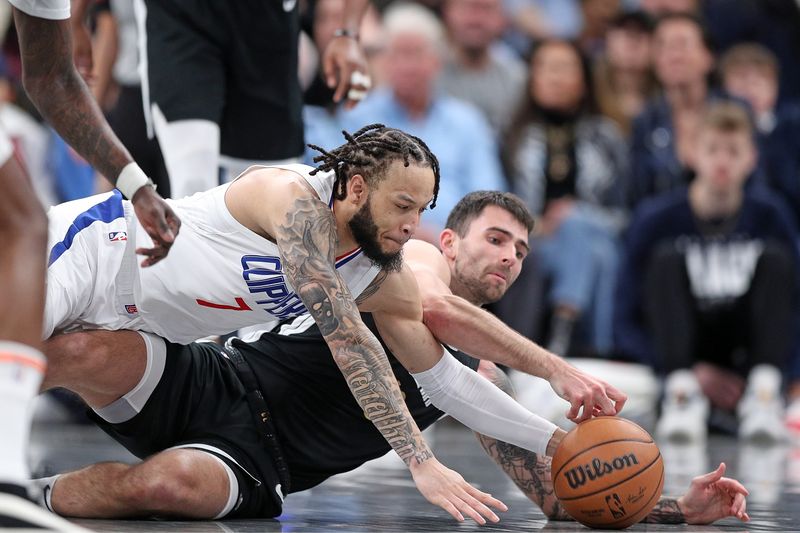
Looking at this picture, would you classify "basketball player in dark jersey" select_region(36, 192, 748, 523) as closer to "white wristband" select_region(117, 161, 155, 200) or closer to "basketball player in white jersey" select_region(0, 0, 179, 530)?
"white wristband" select_region(117, 161, 155, 200)

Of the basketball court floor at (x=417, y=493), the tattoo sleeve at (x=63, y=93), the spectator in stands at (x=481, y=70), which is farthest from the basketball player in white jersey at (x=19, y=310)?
the spectator in stands at (x=481, y=70)

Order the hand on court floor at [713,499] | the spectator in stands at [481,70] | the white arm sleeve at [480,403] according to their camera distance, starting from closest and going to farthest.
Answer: the hand on court floor at [713,499] → the white arm sleeve at [480,403] → the spectator in stands at [481,70]

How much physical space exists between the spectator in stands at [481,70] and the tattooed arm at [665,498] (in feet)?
18.2

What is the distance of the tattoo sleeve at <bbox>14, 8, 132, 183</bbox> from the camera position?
3.33m

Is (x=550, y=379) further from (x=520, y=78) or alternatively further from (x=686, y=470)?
(x=520, y=78)

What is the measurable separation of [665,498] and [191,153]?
227 cm

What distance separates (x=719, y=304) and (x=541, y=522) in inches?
193

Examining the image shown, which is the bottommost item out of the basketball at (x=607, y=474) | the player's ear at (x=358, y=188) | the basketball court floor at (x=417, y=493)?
the basketball court floor at (x=417, y=493)

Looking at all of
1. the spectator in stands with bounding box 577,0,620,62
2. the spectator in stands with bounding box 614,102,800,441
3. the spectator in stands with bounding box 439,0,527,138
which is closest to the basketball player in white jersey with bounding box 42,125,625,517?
the spectator in stands with bounding box 614,102,800,441

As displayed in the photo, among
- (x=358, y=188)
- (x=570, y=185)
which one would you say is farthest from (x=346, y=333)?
(x=570, y=185)

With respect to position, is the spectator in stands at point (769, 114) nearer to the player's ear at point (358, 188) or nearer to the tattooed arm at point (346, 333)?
the player's ear at point (358, 188)

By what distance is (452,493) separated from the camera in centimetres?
328

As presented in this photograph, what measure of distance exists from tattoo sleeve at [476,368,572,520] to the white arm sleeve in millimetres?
112

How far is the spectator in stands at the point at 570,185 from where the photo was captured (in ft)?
29.7
